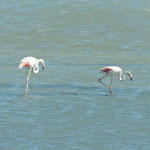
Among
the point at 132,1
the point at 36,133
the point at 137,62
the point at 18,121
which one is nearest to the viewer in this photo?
the point at 36,133

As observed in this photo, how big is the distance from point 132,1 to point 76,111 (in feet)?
55.5

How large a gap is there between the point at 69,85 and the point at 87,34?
784 cm

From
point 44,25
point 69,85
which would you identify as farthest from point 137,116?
point 44,25

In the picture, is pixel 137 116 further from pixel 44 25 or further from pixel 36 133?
pixel 44 25

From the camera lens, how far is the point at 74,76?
17188 mm

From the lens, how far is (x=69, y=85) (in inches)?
632

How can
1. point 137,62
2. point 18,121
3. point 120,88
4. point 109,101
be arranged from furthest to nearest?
1. point 137,62
2. point 120,88
3. point 109,101
4. point 18,121

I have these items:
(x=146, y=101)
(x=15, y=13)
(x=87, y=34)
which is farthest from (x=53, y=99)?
(x=15, y=13)

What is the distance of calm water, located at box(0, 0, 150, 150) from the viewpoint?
11.5m

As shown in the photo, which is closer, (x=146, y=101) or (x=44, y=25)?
(x=146, y=101)

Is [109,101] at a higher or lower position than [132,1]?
higher

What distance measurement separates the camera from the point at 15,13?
26.5m

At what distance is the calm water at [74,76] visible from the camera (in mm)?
11523

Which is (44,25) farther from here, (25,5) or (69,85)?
(69,85)
